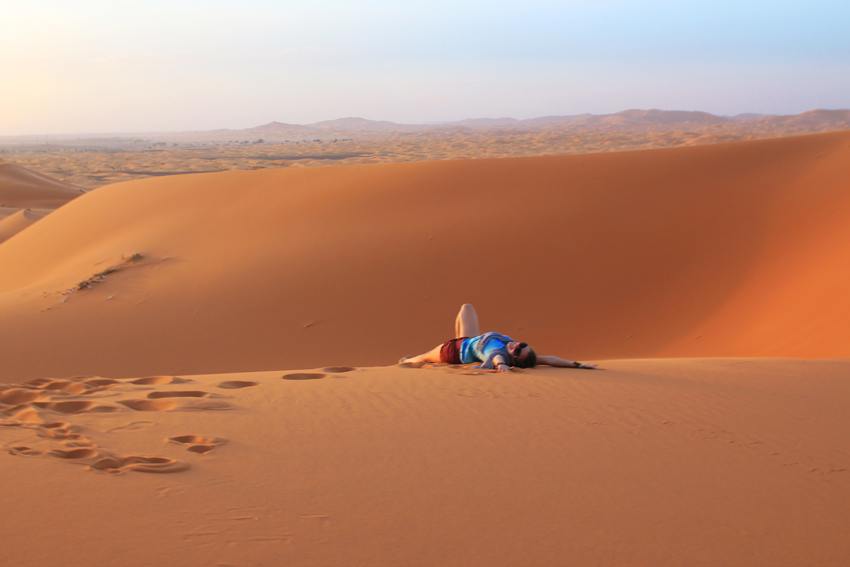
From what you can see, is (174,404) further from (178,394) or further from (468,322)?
(468,322)

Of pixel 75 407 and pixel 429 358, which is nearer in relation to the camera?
pixel 75 407

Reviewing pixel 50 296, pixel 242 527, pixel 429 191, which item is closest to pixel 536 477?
pixel 242 527

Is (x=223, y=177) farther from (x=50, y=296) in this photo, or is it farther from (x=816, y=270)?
(x=816, y=270)

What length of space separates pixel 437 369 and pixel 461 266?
6.91 m

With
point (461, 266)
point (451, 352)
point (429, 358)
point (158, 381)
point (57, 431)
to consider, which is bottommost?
point (461, 266)

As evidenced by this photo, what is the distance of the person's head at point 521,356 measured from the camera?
6668mm

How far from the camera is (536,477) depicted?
399 centimetres

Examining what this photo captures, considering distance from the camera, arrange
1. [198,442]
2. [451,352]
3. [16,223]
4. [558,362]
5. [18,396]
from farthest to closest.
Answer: [16,223] → [451,352] → [558,362] → [18,396] → [198,442]

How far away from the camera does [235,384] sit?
614 centimetres

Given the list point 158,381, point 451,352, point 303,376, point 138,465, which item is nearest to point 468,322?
point 451,352

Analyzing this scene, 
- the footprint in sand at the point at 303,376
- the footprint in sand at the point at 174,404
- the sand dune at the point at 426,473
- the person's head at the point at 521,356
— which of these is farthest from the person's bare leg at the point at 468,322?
the footprint in sand at the point at 174,404

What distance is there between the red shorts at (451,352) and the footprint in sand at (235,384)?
170 centimetres

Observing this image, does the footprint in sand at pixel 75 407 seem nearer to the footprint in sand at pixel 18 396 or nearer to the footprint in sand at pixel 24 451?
the footprint in sand at pixel 18 396

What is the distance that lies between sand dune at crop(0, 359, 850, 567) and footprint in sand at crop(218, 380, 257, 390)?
1.4 inches
